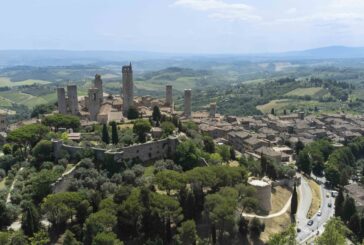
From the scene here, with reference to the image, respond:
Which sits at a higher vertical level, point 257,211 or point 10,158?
point 10,158

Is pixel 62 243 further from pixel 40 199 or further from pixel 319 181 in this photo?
pixel 319 181

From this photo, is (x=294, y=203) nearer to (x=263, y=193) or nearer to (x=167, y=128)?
(x=263, y=193)

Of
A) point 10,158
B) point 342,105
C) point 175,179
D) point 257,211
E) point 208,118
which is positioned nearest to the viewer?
point 175,179

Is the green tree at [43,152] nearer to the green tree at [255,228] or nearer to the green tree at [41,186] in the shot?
the green tree at [41,186]

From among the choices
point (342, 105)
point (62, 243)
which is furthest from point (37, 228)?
point (342, 105)

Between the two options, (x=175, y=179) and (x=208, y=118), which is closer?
(x=175, y=179)

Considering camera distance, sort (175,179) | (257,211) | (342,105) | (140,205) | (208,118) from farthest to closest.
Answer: (342,105)
(208,118)
(257,211)
(175,179)
(140,205)

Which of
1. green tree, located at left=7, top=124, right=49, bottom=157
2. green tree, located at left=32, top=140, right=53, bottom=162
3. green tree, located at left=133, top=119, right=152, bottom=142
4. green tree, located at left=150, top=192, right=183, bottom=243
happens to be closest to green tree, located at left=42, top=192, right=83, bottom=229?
green tree, located at left=150, top=192, right=183, bottom=243

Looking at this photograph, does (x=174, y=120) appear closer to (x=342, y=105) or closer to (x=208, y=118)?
(x=208, y=118)
